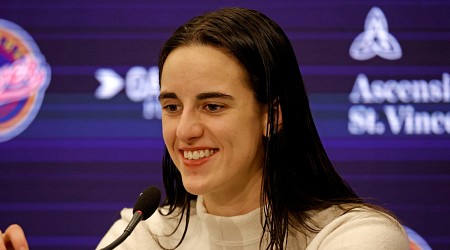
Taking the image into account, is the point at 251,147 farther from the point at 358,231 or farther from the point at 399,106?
the point at 399,106

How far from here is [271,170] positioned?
2.05 meters

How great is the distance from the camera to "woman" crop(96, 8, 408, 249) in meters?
1.93

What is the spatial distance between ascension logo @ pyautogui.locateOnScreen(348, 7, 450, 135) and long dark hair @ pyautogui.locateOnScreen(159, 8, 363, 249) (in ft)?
3.16

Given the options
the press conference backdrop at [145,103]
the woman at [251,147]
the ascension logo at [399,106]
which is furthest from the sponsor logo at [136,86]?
the woman at [251,147]

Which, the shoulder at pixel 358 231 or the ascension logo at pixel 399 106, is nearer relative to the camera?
the shoulder at pixel 358 231

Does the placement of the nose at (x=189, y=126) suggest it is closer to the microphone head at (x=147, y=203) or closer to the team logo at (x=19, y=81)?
the microphone head at (x=147, y=203)

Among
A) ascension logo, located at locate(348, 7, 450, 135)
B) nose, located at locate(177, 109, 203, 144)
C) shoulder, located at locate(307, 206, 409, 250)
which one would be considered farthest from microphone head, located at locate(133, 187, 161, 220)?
ascension logo, located at locate(348, 7, 450, 135)

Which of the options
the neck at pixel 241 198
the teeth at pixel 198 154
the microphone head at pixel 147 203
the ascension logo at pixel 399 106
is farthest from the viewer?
the ascension logo at pixel 399 106

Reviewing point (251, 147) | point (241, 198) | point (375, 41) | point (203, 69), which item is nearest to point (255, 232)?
point (241, 198)

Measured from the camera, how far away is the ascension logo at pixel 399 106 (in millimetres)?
3027

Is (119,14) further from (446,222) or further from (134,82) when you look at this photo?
(446,222)

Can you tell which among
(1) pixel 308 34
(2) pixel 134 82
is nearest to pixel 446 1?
(1) pixel 308 34

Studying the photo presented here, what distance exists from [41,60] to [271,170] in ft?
5.07

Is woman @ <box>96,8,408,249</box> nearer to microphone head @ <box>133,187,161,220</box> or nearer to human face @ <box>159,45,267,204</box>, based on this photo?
human face @ <box>159,45,267,204</box>
